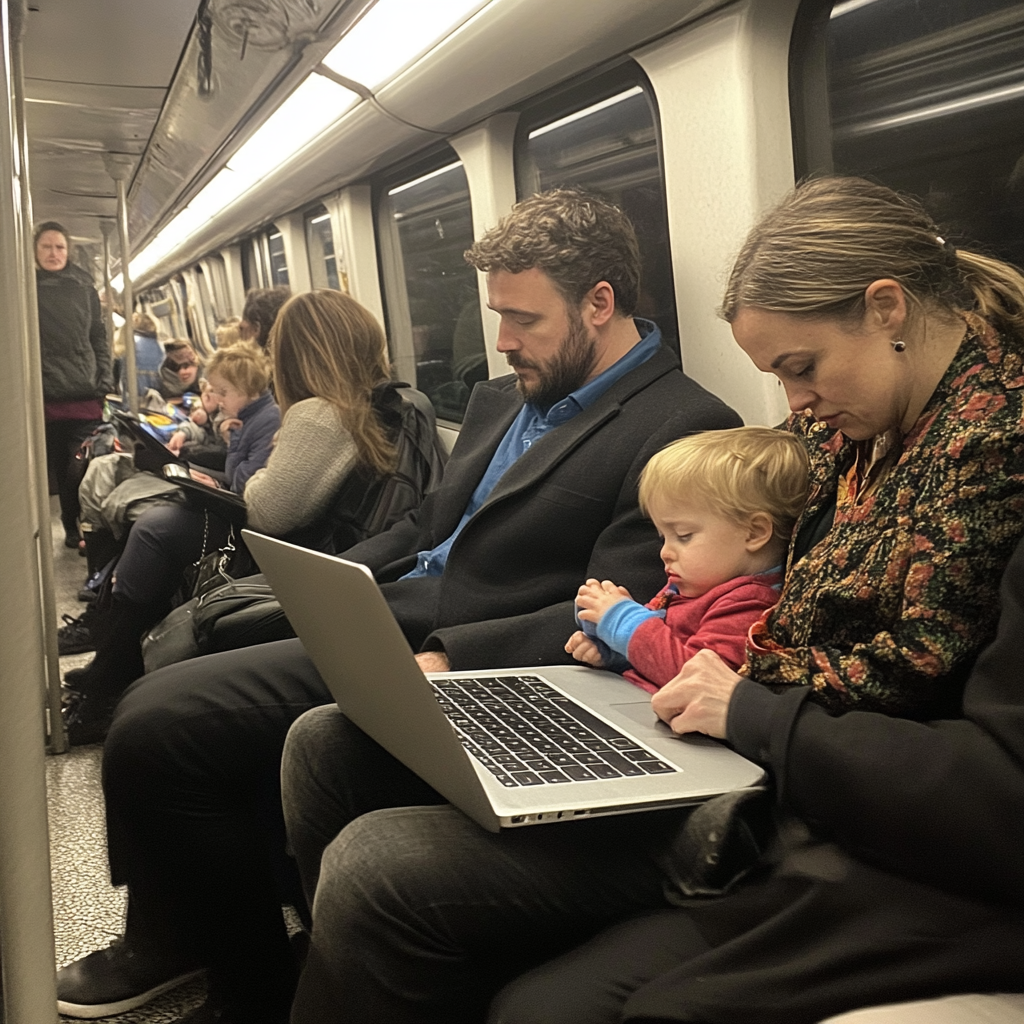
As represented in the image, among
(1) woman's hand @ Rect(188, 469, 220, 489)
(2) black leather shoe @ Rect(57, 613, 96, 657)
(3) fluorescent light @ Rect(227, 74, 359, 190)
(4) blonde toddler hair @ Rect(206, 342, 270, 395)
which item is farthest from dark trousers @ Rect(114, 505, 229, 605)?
(3) fluorescent light @ Rect(227, 74, 359, 190)

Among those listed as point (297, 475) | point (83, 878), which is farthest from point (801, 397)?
point (83, 878)

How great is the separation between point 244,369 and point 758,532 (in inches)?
124

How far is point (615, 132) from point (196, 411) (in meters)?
5.54

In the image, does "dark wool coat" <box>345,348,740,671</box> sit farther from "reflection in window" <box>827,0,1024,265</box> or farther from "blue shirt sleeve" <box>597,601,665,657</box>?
"reflection in window" <box>827,0,1024,265</box>

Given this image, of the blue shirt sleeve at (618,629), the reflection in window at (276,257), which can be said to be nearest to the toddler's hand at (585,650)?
→ the blue shirt sleeve at (618,629)

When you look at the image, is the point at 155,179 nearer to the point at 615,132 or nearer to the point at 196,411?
the point at 196,411

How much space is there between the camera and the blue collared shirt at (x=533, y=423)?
7.58ft

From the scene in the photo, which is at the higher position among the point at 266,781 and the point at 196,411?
the point at 196,411

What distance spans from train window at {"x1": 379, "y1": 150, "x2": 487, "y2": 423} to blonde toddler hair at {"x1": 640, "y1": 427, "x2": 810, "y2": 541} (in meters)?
2.35

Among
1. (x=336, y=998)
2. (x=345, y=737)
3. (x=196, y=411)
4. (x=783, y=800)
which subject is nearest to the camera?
(x=783, y=800)

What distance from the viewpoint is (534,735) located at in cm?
149

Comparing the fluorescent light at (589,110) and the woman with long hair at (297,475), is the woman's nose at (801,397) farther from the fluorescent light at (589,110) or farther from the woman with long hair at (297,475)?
the woman with long hair at (297,475)

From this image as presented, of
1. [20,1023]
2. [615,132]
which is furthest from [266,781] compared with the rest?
[615,132]

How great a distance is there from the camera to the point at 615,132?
2.89m
